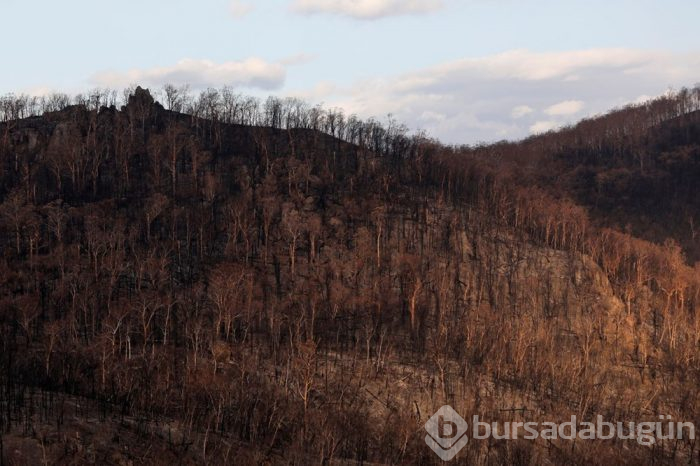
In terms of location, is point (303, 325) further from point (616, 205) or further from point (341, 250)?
point (616, 205)

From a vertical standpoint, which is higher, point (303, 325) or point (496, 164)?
point (496, 164)

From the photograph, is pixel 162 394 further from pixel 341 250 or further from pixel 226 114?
pixel 226 114

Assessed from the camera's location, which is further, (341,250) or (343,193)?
(343,193)

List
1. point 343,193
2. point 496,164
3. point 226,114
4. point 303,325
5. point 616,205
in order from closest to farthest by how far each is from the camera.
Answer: point 303,325
point 343,193
point 226,114
point 616,205
point 496,164

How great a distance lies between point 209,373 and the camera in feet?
240

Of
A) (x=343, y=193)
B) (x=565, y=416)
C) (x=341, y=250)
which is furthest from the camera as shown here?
(x=343, y=193)

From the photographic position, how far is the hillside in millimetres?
67188

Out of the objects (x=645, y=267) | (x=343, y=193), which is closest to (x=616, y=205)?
(x=645, y=267)

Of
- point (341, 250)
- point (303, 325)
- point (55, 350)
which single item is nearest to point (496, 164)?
point (341, 250)

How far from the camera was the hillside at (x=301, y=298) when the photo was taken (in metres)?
67.2

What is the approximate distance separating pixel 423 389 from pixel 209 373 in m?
24.1

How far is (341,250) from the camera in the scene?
108375 mm

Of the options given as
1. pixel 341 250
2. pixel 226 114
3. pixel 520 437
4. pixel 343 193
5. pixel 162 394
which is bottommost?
pixel 520 437

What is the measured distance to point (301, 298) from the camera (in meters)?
95.8
